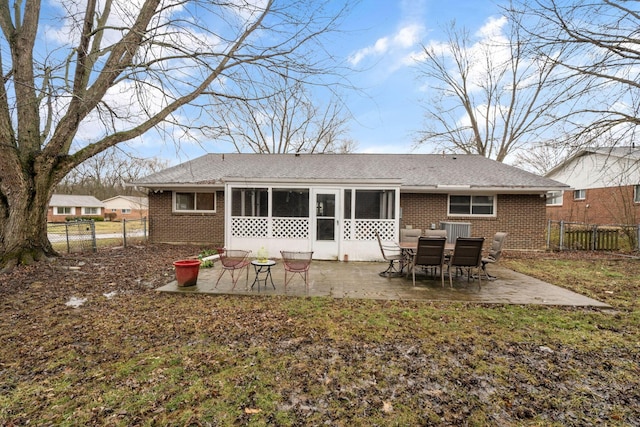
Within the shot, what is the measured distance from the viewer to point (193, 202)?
41.3 feet

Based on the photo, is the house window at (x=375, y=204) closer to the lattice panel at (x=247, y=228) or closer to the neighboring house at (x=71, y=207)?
the lattice panel at (x=247, y=228)

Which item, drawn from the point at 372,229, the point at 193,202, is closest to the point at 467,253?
the point at 372,229

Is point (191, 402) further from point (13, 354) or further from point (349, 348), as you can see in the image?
point (13, 354)

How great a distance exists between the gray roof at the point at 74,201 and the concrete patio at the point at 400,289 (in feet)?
163

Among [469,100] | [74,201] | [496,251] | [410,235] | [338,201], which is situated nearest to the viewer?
[496,251]

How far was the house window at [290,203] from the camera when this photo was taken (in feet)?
32.8

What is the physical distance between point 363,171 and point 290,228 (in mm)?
4475

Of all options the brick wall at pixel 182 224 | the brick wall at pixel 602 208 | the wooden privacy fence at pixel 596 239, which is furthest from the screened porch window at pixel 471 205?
the brick wall at pixel 182 224

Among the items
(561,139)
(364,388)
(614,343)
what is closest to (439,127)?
(561,139)

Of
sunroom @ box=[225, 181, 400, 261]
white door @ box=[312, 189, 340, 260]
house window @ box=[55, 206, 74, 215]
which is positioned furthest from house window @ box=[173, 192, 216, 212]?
house window @ box=[55, 206, 74, 215]

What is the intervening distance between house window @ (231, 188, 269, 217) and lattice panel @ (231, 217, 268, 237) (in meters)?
0.49

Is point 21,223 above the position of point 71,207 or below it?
below

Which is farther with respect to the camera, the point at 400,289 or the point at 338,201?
the point at 338,201

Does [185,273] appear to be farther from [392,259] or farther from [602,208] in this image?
[602,208]
